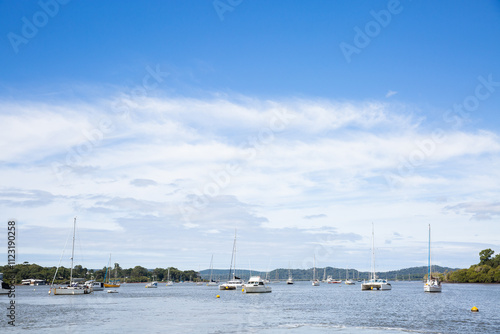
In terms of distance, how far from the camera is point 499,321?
202 ft

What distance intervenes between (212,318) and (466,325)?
3114 centimetres

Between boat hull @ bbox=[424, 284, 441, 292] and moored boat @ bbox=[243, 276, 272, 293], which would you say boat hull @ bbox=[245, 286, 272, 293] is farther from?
boat hull @ bbox=[424, 284, 441, 292]

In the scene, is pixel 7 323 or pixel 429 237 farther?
pixel 429 237

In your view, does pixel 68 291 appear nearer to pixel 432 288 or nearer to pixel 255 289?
pixel 255 289

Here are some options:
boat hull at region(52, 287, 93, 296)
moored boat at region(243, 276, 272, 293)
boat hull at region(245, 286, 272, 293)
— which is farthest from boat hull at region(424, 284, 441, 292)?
boat hull at region(52, 287, 93, 296)

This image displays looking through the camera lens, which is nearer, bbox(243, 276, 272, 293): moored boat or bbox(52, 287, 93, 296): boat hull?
bbox(52, 287, 93, 296): boat hull

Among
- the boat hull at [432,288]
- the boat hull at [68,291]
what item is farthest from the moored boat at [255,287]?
the boat hull at [432,288]

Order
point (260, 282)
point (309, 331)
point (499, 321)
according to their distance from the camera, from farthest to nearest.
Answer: point (260, 282) → point (499, 321) → point (309, 331)

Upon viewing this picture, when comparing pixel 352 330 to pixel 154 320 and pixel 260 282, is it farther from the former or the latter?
pixel 260 282

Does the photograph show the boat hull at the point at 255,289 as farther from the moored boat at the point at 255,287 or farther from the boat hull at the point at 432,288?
the boat hull at the point at 432,288

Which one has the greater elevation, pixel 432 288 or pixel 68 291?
pixel 432 288

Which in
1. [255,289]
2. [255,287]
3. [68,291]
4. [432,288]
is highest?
[432,288]

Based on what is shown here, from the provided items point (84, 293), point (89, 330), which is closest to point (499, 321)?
point (89, 330)

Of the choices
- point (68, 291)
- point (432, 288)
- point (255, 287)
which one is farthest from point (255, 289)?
point (432, 288)
